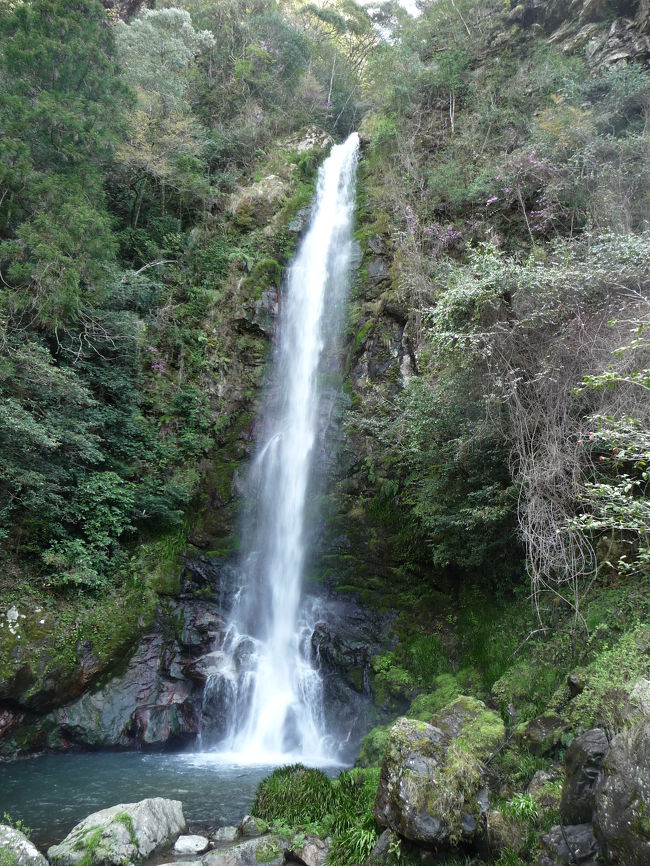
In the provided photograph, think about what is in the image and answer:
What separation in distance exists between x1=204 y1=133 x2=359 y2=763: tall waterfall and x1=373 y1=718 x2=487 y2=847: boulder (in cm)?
467

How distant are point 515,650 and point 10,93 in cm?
1329

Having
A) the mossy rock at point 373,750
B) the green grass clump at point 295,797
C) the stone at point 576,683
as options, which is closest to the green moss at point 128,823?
the green grass clump at point 295,797

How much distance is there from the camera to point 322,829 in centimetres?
505

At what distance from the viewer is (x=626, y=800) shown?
119 inches

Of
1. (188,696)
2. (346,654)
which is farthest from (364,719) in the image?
(188,696)

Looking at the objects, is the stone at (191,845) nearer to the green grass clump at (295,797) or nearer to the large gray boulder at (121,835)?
the large gray boulder at (121,835)

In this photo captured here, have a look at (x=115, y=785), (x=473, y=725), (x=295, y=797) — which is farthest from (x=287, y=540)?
(x=473, y=725)

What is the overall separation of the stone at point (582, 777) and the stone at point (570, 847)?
0.10m

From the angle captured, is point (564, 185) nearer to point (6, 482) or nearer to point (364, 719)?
point (364, 719)

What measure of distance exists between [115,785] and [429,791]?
16.9 feet

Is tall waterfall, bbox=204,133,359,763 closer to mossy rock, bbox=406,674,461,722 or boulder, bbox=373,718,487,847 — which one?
mossy rock, bbox=406,674,461,722

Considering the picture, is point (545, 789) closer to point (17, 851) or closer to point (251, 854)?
point (251, 854)

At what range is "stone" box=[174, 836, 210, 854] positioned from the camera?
16.4ft

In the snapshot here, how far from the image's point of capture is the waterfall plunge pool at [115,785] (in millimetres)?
5875
